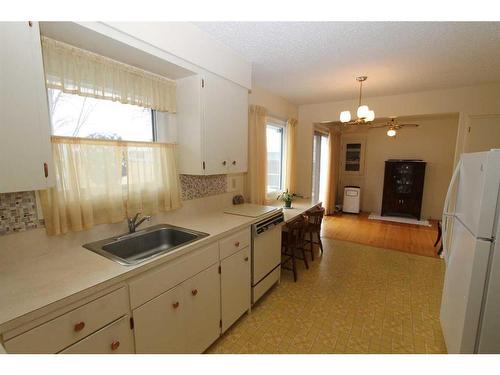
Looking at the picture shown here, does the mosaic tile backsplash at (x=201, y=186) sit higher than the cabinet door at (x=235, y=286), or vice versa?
the mosaic tile backsplash at (x=201, y=186)

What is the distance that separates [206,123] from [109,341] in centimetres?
160

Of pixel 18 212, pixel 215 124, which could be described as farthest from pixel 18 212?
pixel 215 124

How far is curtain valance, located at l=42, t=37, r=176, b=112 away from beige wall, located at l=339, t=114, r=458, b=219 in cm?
573

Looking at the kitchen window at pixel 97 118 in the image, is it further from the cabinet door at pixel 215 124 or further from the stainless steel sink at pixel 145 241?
the stainless steel sink at pixel 145 241

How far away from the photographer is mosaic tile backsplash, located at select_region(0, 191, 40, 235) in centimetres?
120

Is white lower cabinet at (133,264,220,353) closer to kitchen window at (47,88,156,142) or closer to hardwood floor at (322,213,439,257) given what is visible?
kitchen window at (47,88,156,142)

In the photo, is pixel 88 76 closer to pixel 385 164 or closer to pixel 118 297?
pixel 118 297

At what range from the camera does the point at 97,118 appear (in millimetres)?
1596

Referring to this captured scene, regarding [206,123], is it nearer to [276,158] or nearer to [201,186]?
[201,186]

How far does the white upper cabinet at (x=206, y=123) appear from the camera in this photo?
6.41 feet

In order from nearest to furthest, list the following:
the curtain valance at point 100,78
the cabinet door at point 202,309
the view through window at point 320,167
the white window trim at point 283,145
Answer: the curtain valance at point 100,78
the cabinet door at point 202,309
the white window trim at point 283,145
the view through window at point 320,167

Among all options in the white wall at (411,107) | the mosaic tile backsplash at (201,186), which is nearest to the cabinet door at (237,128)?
the mosaic tile backsplash at (201,186)

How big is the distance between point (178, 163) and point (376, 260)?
3.06m

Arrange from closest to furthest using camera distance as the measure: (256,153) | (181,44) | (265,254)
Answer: (181,44) → (265,254) → (256,153)
